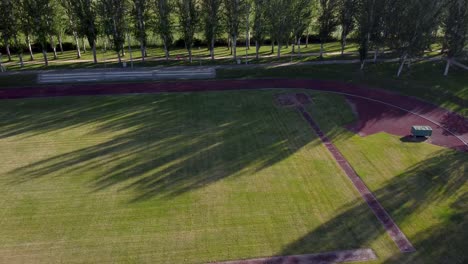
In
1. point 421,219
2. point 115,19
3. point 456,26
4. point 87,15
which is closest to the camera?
point 421,219

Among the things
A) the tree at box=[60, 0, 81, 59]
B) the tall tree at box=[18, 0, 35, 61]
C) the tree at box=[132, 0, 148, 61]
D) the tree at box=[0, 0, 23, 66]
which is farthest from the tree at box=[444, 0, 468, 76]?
the tree at box=[0, 0, 23, 66]

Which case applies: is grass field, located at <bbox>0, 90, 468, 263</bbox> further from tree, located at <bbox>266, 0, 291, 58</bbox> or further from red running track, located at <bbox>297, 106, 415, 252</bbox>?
tree, located at <bbox>266, 0, 291, 58</bbox>

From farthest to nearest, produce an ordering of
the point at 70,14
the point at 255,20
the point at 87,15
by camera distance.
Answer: the point at 255,20 → the point at 70,14 → the point at 87,15

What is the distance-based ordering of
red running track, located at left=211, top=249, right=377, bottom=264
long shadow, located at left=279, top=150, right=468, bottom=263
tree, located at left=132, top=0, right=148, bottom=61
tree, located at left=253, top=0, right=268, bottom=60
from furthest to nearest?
tree, located at left=253, top=0, right=268, bottom=60 → tree, located at left=132, top=0, right=148, bottom=61 → long shadow, located at left=279, top=150, right=468, bottom=263 → red running track, located at left=211, top=249, right=377, bottom=264

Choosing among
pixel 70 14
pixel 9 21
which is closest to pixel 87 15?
pixel 70 14

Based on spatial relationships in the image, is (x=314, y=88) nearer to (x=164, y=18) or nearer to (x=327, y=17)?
(x=327, y=17)

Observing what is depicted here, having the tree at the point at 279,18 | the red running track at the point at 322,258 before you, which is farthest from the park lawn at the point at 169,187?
the tree at the point at 279,18

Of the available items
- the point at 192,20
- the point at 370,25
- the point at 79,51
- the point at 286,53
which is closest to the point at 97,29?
the point at 79,51

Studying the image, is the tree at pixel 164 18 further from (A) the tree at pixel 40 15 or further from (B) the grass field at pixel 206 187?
(B) the grass field at pixel 206 187
